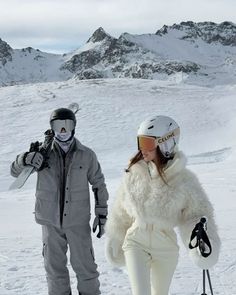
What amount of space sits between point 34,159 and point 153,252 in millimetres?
1301

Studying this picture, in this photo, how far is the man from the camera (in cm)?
465

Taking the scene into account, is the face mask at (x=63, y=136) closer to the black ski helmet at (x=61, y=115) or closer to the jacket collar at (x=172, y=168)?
the black ski helmet at (x=61, y=115)

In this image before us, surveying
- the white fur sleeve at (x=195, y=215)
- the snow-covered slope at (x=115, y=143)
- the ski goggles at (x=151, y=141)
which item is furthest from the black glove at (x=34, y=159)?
the snow-covered slope at (x=115, y=143)

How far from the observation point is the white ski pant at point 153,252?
155 inches

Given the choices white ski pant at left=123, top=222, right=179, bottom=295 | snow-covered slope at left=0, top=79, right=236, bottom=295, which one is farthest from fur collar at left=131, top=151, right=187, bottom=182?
snow-covered slope at left=0, top=79, right=236, bottom=295

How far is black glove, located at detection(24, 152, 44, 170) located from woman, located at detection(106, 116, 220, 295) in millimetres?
848

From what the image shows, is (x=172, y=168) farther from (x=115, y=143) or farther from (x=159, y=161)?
(x=115, y=143)

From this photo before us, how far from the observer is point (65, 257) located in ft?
15.7

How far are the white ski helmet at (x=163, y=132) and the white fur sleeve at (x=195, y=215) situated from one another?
0.27 meters

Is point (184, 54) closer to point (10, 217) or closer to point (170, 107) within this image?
point (170, 107)

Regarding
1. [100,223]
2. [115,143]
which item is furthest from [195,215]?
[115,143]

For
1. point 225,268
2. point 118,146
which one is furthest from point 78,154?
point 118,146

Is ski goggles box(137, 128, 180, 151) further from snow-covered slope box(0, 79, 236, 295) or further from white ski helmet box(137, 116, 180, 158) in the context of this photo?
snow-covered slope box(0, 79, 236, 295)

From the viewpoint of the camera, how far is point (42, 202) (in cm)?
468
